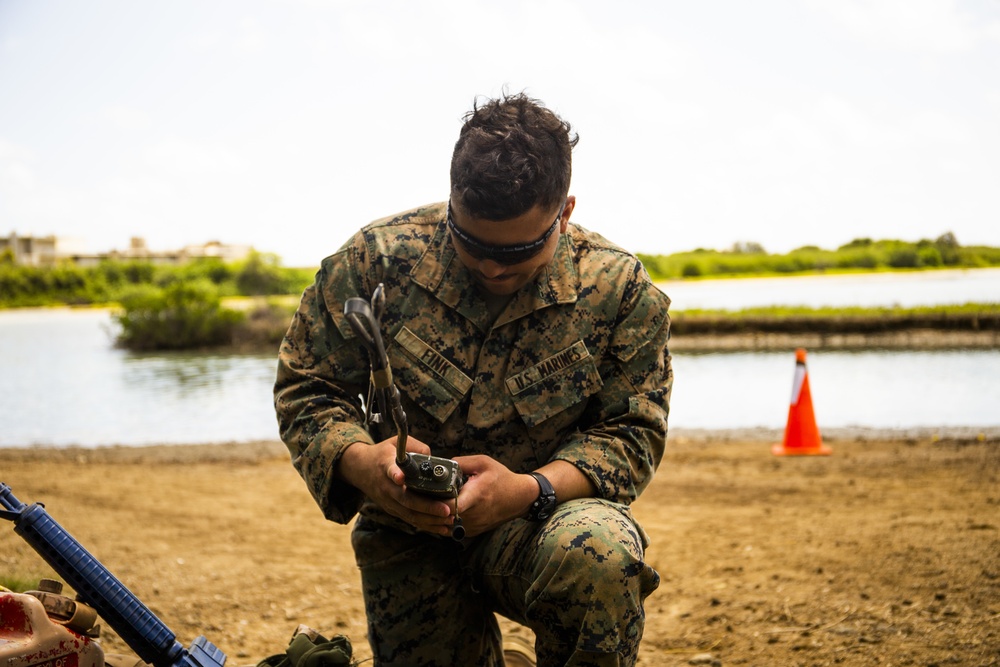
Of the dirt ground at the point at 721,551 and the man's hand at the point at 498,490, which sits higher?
the man's hand at the point at 498,490

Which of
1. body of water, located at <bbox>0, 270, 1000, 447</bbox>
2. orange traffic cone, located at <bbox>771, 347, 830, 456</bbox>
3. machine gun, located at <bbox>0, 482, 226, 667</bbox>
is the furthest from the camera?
body of water, located at <bbox>0, 270, 1000, 447</bbox>

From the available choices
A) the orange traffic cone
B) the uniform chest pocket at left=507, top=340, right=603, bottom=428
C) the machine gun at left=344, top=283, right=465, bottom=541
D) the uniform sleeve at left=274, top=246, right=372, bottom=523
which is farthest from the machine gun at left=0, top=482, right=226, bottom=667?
the orange traffic cone

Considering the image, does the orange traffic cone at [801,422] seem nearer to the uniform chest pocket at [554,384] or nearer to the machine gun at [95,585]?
the uniform chest pocket at [554,384]

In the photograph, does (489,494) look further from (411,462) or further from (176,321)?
(176,321)

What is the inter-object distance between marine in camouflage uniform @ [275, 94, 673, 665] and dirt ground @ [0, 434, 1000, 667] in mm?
895

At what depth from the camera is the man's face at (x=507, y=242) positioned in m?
2.12

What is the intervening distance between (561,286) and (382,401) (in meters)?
0.67

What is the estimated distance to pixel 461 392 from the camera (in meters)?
2.35

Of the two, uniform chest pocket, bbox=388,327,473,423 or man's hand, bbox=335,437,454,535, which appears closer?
man's hand, bbox=335,437,454,535

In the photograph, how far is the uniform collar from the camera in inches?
93.1

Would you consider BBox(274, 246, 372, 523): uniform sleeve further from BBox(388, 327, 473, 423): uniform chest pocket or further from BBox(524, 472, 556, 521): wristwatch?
BBox(524, 472, 556, 521): wristwatch

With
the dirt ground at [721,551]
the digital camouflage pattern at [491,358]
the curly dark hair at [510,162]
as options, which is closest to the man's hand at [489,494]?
the digital camouflage pattern at [491,358]

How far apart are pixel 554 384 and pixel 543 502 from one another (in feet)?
1.17

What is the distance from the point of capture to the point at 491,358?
238cm
